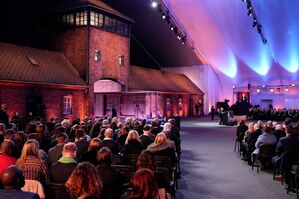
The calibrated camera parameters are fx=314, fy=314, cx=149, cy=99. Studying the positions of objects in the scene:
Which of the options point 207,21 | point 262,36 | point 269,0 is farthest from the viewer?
point 207,21

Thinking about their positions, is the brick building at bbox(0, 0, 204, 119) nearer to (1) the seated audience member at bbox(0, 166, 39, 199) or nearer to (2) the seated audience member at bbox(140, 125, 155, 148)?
(2) the seated audience member at bbox(140, 125, 155, 148)

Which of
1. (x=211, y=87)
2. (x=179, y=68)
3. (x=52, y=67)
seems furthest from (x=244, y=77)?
(x=52, y=67)

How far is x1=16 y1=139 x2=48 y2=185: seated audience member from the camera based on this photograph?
4.66 meters

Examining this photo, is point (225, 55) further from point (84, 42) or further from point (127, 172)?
point (127, 172)

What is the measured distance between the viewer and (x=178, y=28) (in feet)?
118

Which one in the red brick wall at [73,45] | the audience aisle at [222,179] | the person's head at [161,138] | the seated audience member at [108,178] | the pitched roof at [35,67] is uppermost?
the red brick wall at [73,45]

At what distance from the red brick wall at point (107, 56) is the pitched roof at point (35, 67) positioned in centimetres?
155

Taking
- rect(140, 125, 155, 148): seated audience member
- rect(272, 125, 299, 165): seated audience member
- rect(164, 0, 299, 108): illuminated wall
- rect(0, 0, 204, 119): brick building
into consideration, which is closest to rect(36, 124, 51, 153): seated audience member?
rect(140, 125, 155, 148): seated audience member

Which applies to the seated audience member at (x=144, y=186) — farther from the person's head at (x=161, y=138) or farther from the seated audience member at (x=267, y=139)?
the seated audience member at (x=267, y=139)

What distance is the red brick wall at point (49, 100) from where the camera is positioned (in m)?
19.9

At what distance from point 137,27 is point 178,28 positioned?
568 cm

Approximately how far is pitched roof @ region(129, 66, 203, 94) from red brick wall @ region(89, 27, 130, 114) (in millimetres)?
2276

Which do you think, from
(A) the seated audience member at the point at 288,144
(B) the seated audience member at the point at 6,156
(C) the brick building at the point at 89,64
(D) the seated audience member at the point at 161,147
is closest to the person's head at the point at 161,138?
(D) the seated audience member at the point at 161,147

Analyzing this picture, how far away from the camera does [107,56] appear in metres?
27.5
